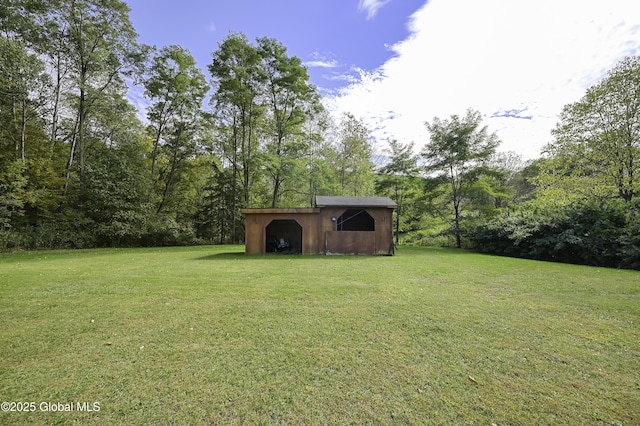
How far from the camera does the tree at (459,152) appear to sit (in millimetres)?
15359

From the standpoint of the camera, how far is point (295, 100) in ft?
62.6

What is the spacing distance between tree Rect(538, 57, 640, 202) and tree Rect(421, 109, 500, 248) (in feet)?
11.2

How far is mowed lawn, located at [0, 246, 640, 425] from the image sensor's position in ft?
6.18

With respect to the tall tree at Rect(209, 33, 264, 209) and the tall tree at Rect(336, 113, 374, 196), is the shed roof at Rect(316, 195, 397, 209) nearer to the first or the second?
the tall tree at Rect(209, 33, 264, 209)

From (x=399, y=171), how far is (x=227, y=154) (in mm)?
12930

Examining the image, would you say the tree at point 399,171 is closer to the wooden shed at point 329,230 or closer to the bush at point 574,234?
the bush at point 574,234

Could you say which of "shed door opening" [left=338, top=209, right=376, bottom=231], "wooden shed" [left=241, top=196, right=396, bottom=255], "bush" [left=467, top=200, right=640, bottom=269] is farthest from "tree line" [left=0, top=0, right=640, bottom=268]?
"wooden shed" [left=241, top=196, right=396, bottom=255]

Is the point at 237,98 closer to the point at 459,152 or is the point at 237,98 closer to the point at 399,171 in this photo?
the point at 399,171

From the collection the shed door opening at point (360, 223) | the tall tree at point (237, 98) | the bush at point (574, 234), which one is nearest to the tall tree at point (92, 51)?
the tall tree at point (237, 98)

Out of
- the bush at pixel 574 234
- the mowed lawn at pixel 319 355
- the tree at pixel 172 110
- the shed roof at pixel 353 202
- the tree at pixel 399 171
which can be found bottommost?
the mowed lawn at pixel 319 355

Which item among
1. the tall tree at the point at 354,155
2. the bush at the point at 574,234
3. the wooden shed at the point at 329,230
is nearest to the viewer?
the bush at the point at 574,234

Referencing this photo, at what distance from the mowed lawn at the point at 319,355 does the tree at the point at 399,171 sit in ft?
45.8

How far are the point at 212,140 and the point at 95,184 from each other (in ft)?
26.1

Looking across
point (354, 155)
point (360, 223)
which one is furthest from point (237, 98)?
point (360, 223)
